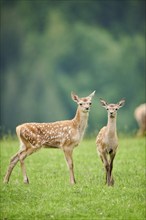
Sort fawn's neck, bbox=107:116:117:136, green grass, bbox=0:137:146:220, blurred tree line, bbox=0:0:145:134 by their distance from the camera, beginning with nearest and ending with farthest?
green grass, bbox=0:137:146:220 < fawn's neck, bbox=107:116:117:136 < blurred tree line, bbox=0:0:145:134

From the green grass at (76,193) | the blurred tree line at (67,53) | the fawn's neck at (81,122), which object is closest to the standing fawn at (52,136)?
the fawn's neck at (81,122)

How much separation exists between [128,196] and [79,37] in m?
30.6

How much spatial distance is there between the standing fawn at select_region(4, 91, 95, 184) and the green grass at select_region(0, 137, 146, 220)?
483 mm

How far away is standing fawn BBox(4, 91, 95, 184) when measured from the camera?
42.2ft

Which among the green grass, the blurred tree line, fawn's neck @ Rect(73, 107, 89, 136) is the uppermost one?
the blurred tree line

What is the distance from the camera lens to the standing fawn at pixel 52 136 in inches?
506

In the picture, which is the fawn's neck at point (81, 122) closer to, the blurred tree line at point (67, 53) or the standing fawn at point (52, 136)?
the standing fawn at point (52, 136)

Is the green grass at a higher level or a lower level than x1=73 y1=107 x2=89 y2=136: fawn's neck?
lower

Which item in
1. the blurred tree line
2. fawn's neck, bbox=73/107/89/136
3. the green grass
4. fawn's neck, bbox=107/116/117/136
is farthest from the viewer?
the blurred tree line

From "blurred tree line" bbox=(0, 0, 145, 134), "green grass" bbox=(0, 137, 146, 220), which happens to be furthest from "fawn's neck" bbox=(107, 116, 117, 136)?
"blurred tree line" bbox=(0, 0, 145, 134)

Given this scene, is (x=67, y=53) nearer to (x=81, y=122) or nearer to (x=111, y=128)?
(x=81, y=122)

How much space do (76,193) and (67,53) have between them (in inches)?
1186

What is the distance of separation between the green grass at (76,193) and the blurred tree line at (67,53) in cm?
2179

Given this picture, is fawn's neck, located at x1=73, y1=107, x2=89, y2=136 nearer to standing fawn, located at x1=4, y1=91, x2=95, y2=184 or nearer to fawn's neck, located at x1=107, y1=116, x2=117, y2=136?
standing fawn, located at x1=4, y1=91, x2=95, y2=184
